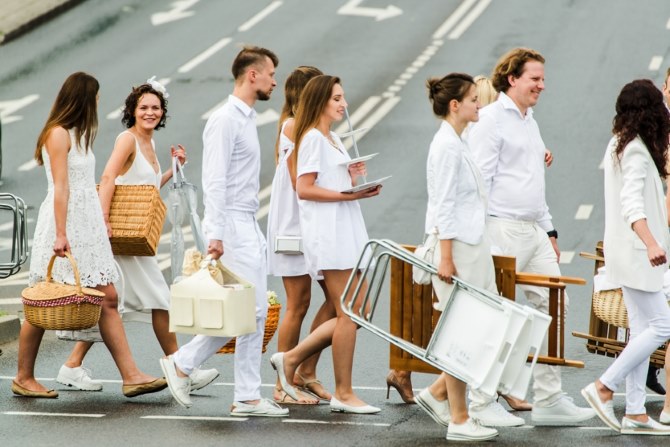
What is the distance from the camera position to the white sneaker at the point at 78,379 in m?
10.2

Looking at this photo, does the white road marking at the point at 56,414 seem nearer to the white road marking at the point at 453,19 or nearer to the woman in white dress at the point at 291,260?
the woman in white dress at the point at 291,260

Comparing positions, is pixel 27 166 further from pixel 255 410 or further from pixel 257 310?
pixel 255 410

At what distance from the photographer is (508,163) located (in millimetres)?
9438

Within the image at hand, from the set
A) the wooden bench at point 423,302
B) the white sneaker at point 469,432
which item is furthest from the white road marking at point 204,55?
the white sneaker at point 469,432

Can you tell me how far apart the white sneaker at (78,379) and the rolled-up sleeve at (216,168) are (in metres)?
1.67

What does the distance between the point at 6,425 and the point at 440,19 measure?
863 inches

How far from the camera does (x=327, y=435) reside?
28.4ft

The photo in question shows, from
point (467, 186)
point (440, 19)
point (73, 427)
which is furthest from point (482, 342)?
point (440, 19)

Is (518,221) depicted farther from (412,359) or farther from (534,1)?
(534,1)

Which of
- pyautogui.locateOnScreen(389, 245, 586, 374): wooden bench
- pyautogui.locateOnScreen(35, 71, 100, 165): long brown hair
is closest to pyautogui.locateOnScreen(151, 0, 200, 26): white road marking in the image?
pyautogui.locateOnScreen(35, 71, 100, 165): long brown hair

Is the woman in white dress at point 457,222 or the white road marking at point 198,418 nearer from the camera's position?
the woman in white dress at point 457,222

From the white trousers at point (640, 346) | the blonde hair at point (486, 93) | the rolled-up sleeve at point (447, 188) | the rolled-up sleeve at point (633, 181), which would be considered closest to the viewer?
the rolled-up sleeve at point (447, 188)

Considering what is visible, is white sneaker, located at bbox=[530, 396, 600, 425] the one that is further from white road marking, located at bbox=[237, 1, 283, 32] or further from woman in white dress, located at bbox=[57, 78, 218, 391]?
white road marking, located at bbox=[237, 1, 283, 32]

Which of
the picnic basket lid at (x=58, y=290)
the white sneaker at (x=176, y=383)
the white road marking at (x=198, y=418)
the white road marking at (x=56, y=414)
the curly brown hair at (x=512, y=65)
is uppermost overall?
the curly brown hair at (x=512, y=65)
